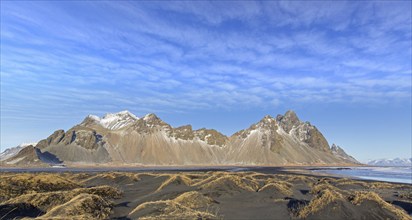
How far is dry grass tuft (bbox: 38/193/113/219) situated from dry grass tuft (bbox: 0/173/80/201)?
7917 millimetres

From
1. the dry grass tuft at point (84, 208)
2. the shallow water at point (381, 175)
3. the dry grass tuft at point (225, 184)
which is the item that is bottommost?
the dry grass tuft at point (84, 208)

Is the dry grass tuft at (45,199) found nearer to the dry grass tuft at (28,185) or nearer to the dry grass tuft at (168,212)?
the dry grass tuft at (28,185)

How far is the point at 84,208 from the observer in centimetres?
1586

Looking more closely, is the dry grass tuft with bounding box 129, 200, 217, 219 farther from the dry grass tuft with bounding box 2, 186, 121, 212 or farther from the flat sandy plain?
the dry grass tuft with bounding box 2, 186, 121, 212

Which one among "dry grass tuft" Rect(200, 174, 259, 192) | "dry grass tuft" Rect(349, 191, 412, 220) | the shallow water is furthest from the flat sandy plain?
the shallow water

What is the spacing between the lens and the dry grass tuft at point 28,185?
74.4ft

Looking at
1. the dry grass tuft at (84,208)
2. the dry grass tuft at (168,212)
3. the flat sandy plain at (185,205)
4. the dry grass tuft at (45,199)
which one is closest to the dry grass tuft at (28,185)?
the flat sandy plain at (185,205)

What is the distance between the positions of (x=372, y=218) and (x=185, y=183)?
19425mm

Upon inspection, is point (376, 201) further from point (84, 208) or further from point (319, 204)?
point (84, 208)

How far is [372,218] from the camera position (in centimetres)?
1742

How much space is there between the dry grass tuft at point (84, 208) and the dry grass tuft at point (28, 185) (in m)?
7.92

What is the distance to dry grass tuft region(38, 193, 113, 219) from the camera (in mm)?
14227

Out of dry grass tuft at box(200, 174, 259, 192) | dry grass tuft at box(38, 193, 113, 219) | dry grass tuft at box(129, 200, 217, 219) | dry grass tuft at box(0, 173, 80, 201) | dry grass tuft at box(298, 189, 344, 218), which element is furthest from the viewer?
dry grass tuft at box(200, 174, 259, 192)

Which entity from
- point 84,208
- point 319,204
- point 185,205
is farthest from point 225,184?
point 84,208
